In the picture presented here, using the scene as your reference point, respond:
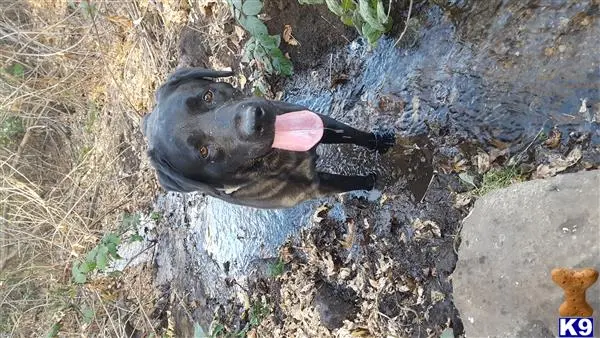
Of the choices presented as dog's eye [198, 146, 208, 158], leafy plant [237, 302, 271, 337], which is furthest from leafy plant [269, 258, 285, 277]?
dog's eye [198, 146, 208, 158]

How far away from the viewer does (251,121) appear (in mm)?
2762

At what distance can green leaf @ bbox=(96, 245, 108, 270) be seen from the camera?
4.91 m

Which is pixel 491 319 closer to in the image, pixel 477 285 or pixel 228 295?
pixel 477 285

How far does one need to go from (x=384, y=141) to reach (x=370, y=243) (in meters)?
0.67

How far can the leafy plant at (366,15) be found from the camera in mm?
3143

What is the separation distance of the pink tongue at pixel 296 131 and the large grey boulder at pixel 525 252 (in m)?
0.95

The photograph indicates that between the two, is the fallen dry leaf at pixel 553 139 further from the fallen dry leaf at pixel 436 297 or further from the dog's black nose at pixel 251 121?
the dog's black nose at pixel 251 121

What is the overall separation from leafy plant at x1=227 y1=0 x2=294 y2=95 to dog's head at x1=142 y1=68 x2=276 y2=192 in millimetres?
745

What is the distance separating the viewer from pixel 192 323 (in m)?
5.06

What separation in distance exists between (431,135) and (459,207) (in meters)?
0.49

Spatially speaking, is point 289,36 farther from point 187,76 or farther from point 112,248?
point 112,248

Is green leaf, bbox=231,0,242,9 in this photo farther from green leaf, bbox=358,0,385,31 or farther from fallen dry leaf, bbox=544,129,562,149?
fallen dry leaf, bbox=544,129,562,149

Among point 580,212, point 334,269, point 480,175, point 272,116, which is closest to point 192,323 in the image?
point 334,269

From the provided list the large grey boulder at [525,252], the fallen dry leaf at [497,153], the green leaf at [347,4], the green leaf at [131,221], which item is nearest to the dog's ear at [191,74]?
the green leaf at [347,4]
